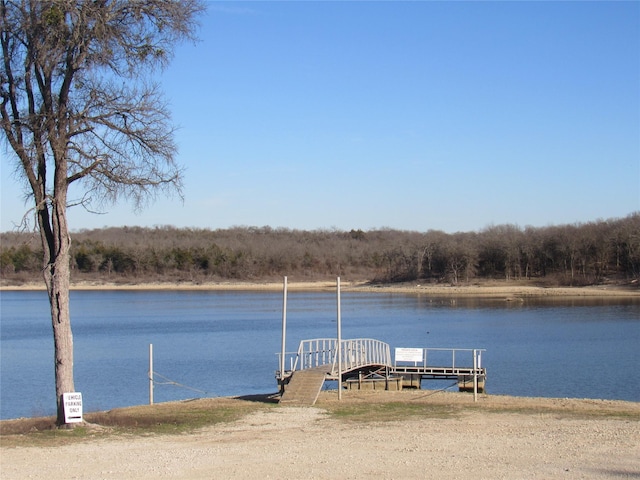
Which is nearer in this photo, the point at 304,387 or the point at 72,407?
the point at 72,407

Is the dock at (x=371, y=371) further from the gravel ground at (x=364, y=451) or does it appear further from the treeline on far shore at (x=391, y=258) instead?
the treeline on far shore at (x=391, y=258)

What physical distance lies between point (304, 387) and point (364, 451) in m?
9.99

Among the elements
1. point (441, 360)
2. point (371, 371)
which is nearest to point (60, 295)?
point (371, 371)

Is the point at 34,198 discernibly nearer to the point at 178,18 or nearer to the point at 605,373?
the point at 178,18

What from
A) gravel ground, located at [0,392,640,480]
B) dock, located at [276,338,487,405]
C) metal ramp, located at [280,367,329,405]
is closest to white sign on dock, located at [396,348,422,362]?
dock, located at [276,338,487,405]

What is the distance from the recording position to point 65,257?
59.5 feet

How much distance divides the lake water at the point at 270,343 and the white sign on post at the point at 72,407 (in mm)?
9452

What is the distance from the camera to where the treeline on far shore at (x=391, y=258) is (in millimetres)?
105000

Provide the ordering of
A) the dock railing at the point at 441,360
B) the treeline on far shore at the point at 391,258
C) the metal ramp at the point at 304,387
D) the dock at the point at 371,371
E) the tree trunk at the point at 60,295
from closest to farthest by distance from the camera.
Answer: the tree trunk at the point at 60,295 → the metal ramp at the point at 304,387 → the dock at the point at 371,371 → the dock railing at the point at 441,360 → the treeline on far shore at the point at 391,258

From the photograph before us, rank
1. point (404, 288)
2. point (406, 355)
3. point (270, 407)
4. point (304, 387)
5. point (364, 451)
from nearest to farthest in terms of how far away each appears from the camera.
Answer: point (364, 451) < point (270, 407) < point (304, 387) < point (406, 355) < point (404, 288)

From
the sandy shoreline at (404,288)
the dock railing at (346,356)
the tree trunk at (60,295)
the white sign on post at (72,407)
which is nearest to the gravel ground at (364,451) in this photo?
the white sign on post at (72,407)

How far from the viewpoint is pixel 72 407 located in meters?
17.5

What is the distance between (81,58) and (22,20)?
1.39m

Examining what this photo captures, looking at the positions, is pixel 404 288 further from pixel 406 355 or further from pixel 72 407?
pixel 72 407
